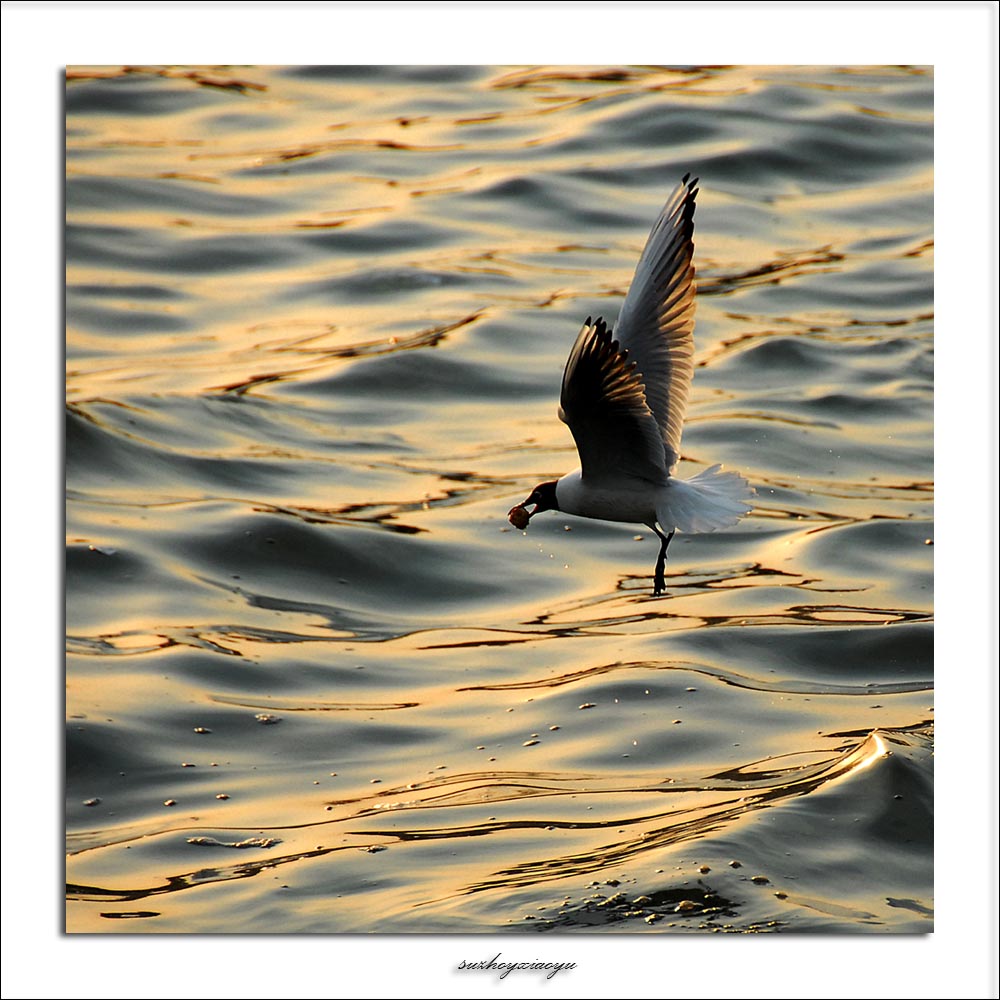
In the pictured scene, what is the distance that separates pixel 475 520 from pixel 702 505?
2.27 metres

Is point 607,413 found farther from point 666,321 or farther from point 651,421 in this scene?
point 666,321

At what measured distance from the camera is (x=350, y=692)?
492cm

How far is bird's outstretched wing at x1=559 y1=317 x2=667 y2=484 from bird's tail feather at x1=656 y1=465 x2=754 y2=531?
2.4 inches

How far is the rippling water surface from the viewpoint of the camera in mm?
3746

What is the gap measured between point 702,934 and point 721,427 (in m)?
2.91

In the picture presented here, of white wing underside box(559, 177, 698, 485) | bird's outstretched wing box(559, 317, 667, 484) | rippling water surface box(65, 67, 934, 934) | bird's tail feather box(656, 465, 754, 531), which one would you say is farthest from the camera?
rippling water surface box(65, 67, 934, 934)

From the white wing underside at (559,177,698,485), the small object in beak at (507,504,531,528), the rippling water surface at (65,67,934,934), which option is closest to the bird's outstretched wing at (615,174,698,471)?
the white wing underside at (559,177,698,485)

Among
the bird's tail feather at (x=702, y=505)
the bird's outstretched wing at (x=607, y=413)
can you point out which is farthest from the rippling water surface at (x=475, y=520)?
the bird's outstretched wing at (x=607, y=413)

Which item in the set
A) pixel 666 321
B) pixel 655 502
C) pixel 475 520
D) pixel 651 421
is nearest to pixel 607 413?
pixel 651 421

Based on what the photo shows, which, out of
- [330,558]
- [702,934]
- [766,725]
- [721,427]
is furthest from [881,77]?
[702,934]

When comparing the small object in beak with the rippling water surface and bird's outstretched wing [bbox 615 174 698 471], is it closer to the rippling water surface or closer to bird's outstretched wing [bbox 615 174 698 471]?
bird's outstretched wing [bbox 615 174 698 471]

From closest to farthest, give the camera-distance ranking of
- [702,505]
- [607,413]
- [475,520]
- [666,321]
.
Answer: [607,413]
[702,505]
[666,321]
[475,520]

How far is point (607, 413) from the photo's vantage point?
10.5 feet

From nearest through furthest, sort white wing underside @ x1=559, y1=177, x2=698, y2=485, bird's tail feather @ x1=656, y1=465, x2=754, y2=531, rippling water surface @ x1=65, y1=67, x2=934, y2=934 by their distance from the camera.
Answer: white wing underside @ x1=559, y1=177, x2=698, y2=485 < bird's tail feather @ x1=656, y1=465, x2=754, y2=531 < rippling water surface @ x1=65, y1=67, x2=934, y2=934
